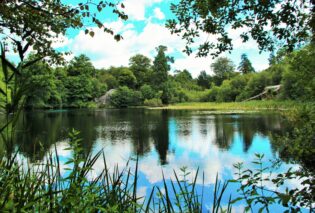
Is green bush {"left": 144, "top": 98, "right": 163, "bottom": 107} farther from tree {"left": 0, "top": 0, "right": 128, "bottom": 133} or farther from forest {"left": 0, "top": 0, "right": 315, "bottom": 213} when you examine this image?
tree {"left": 0, "top": 0, "right": 128, "bottom": 133}

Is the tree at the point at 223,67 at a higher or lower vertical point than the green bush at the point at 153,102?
higher

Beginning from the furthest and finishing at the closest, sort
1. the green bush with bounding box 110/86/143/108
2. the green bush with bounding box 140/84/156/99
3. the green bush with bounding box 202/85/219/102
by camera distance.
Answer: the green bush with bounding box 140/84/156/99
the green bush with bounding box 110/86/143/108
the green bush with bounding box 202/85/219/102

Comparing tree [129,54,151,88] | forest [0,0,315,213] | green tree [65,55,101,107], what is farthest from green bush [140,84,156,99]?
forest [0,0,315,213]

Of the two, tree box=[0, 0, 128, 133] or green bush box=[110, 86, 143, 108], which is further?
green bush box=[110, 86, 143, 108]

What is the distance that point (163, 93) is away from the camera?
54.8m

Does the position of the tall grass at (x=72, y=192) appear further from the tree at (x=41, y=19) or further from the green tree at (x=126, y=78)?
the green tree at (x=126, y=78)

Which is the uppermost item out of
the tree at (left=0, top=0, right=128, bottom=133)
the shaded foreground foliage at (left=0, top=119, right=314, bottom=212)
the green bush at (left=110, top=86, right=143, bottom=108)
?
the green bush at (left=110, top=86, right=143, bottom=108)

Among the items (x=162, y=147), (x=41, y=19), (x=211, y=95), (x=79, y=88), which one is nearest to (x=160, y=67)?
(x=211, y=95)

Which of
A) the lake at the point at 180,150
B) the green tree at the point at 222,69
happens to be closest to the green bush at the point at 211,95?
the green tree at the point at 222,69

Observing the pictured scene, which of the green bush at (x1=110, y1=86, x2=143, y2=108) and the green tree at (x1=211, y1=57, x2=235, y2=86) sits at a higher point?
the green tree at (x1=211, y1=57, x2=235, y2=86)

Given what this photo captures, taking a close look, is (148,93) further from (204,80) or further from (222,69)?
(204,80)

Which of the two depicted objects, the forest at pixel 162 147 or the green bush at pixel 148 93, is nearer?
the forest at pixel 162 147

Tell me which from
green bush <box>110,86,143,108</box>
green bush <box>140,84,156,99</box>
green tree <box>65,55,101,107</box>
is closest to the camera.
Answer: green tree <box>65,55,101,107</box>

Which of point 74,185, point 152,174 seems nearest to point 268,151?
point 152,174
